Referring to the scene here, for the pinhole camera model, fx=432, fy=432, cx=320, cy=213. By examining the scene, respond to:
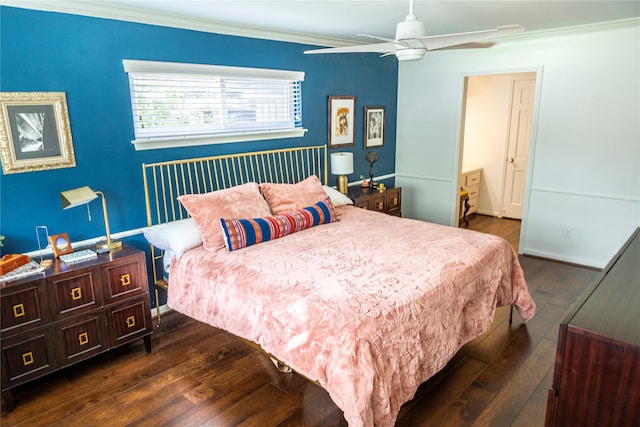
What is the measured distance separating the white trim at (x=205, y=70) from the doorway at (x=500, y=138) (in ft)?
9.82

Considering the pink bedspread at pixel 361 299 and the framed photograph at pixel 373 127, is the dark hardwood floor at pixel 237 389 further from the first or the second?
the framed photograph at pixel 373 127

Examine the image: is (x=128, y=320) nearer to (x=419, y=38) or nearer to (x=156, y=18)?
(x=156, y=18)

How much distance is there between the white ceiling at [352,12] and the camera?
291cm

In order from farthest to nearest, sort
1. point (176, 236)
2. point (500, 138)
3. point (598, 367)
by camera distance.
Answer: point (500, 138), point (176, 236), point (598, 367)

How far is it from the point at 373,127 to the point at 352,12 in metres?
2.16

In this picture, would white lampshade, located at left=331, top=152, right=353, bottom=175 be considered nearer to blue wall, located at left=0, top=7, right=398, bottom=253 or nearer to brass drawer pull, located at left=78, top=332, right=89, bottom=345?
blue wall, located at left=0, top=7, right=398, bottom=253

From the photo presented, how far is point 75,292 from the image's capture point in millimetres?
2578

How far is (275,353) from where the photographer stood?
2.31 metres

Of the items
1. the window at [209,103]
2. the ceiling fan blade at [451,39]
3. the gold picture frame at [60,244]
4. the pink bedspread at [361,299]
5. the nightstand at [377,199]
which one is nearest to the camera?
the pink bedspread at [361,299]

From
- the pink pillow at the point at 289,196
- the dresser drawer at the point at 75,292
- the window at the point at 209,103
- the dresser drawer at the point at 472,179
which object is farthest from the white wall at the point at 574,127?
the dresser drawer at the point at 75,292

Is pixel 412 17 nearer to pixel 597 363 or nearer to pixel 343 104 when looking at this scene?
pixel 597 363

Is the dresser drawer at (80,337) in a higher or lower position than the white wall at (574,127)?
lower

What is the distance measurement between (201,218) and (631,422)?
2.59 meters

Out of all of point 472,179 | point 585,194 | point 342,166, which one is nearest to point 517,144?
point 472,179
